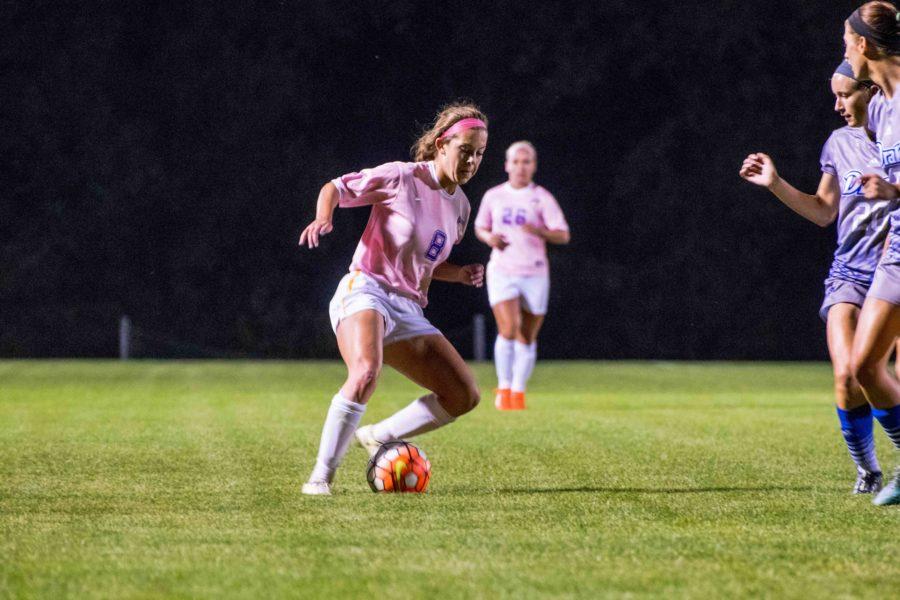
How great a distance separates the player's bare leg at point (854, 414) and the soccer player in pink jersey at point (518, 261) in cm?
635

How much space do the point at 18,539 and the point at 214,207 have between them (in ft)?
76.5

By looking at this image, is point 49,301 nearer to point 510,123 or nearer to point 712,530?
point 510,123

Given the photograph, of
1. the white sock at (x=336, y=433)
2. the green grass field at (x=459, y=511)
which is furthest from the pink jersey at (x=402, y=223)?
the green grass field at (x=459, y=511)

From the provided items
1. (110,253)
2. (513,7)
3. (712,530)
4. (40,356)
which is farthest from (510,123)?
(712,530)

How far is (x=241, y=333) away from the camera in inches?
1061

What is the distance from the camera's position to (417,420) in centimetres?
679

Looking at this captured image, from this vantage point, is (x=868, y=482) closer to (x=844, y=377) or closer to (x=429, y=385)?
(x=844, y=377)

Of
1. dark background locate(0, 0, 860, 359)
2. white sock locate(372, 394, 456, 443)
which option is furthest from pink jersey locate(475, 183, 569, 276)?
dark background locate(0, 0, 860, 359)

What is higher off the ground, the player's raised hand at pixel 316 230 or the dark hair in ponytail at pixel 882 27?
the dark hair in ponytail at pixel 882 27

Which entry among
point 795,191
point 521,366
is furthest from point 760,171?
point 521,366

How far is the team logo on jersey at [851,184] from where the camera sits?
20.4ft

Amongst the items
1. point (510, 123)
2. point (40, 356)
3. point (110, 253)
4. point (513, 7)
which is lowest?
point (40, 356)

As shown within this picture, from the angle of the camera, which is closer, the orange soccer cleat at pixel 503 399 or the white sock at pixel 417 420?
the white sock at pixel 417 420

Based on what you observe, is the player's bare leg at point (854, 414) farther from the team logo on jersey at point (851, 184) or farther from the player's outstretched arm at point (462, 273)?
the player's outstretched arm at point (462, 273)
